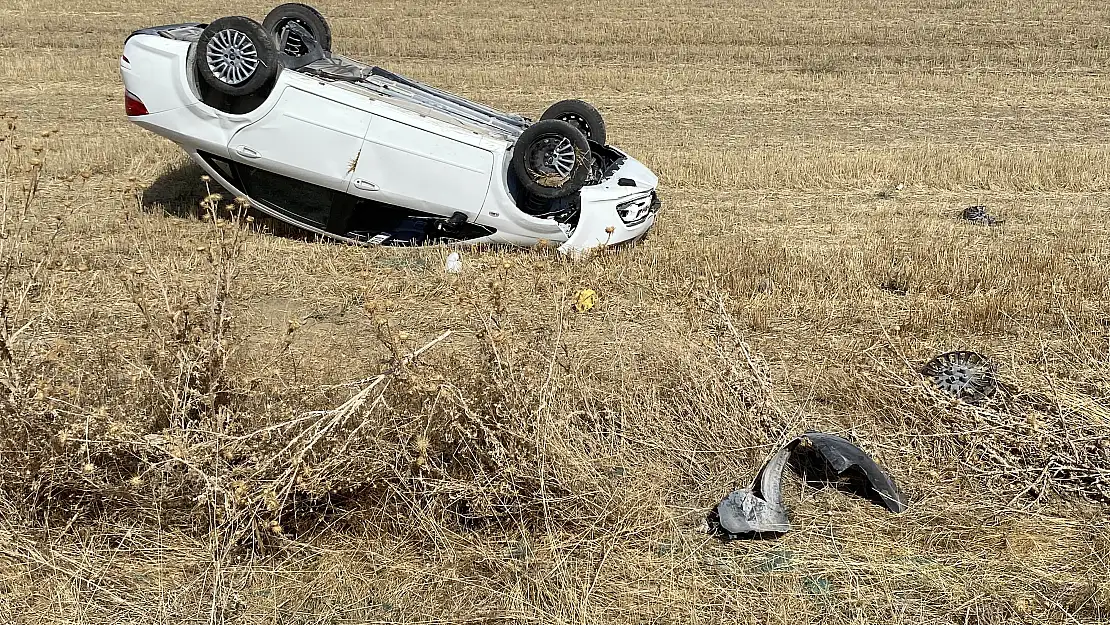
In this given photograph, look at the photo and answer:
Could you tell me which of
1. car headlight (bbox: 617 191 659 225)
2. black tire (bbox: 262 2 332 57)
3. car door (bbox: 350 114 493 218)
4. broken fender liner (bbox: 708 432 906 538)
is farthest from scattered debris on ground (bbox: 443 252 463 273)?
broken fender liner (bbox: 708 432 906 538)

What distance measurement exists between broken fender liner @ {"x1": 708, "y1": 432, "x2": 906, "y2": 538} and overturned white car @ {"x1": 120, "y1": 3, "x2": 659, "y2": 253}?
3.45 meters

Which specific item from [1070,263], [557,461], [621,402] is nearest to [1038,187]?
[1070,263]

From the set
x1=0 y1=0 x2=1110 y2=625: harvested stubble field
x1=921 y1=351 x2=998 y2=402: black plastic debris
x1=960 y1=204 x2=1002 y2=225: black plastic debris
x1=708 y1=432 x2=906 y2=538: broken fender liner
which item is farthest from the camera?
x1=960 y1=204 x2=1002 y2=225: black plastic debris

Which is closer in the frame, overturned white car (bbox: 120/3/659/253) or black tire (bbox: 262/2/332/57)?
overturned white car (bbox: 120/3/659/253)

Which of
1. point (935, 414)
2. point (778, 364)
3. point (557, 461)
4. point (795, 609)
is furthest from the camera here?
point (778, 364)

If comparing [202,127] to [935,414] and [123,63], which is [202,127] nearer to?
[123,63]

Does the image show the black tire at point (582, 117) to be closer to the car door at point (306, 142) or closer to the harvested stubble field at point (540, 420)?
the harvested stubble field at point (540, 420)

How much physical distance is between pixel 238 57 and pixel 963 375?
19.5 ft

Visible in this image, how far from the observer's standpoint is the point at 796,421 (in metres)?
5.27

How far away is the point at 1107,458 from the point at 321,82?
6.35 metres

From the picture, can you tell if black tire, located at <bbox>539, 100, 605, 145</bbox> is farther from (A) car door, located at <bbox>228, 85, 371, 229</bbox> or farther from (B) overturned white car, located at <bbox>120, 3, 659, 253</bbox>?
(A) car door, located at <bbox>228, 85, 371, 229</bbox>

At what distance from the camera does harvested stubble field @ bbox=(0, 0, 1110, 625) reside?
417 cm

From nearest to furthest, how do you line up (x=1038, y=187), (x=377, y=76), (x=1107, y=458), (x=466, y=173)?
(x=1107, y=458) → (x=466, y=173) → (x=377, y=76) → (x=1038, y=187)

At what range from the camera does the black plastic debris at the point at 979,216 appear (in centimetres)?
1023
